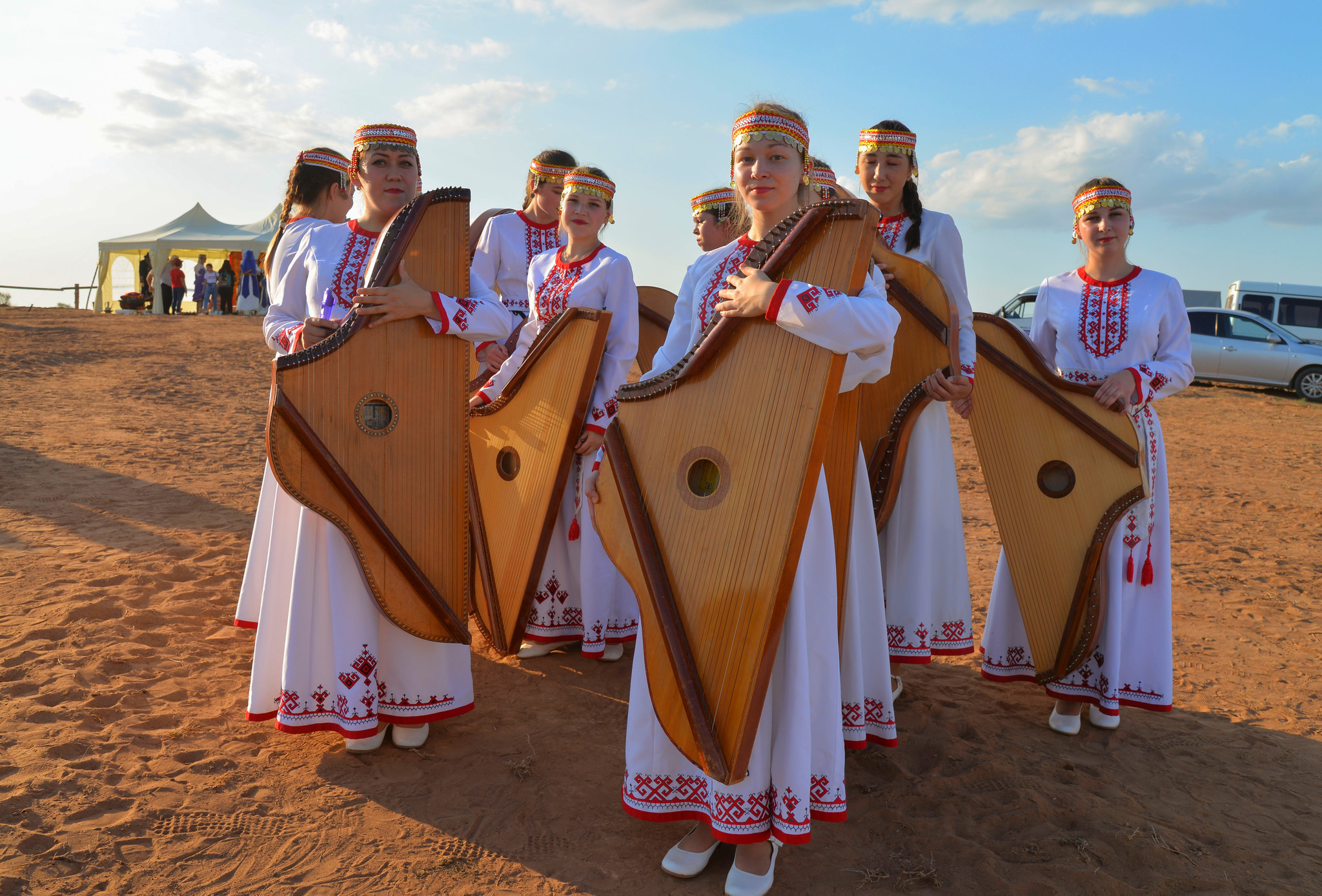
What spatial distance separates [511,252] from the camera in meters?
4.26

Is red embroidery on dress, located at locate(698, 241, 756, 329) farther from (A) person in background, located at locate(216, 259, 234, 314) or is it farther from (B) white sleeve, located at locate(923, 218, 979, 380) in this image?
(A) person in background, located at locate(216, 259, 234, 314)

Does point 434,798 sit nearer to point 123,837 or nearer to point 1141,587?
point 123,837

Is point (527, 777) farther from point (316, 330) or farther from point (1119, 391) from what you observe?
point (1119, 391)

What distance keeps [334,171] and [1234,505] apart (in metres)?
8.20

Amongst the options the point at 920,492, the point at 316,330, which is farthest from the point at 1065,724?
the point at 316,330

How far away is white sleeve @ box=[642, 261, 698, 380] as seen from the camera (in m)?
2.34

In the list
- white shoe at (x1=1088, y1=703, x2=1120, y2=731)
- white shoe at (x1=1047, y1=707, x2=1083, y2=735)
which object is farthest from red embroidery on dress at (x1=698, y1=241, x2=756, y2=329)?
white shoe at (x1=1088, y1=703, x2=1120, y2=731)

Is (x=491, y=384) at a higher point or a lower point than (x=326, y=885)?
higher

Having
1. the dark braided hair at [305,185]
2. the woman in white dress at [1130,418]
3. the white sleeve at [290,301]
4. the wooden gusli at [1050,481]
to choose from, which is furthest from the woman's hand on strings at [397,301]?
the woman in white dress at [1130,418]

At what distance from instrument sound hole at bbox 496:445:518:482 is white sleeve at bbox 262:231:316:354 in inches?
38.6

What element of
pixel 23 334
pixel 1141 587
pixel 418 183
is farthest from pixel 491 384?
pixel 23 334

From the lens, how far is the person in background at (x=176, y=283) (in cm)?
1841

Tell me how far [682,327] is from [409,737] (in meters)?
1.69

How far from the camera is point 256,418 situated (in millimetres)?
9938
